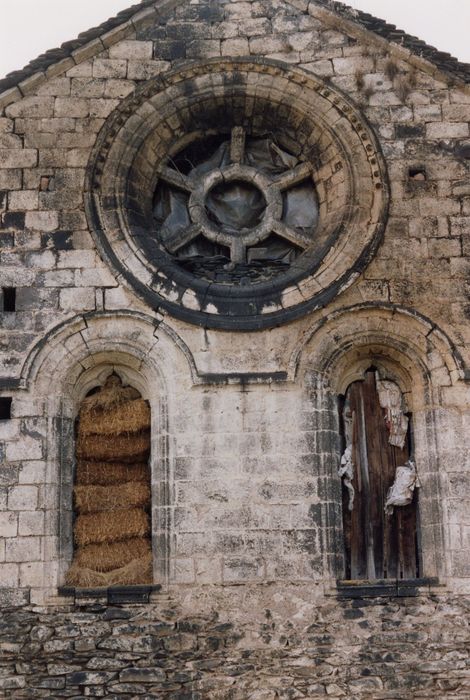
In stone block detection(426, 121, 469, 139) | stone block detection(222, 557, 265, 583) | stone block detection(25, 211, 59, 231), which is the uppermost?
stone block detection(426, 121, 469, 139)

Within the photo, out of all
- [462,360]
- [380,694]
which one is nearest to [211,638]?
[380,694]

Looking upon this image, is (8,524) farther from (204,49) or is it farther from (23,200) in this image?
(204,49)

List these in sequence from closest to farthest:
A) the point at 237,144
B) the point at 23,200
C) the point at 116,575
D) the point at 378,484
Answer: the point at 116,575 < the point at 378,484 < the point at 23,200 < the point at 237,144

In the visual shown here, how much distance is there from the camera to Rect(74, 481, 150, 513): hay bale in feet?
43.3

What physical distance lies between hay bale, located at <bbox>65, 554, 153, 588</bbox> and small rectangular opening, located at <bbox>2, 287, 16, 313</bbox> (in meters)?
2.71

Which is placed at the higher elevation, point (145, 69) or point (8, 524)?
point (145, 69)

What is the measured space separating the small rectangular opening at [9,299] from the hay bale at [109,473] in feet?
5.74

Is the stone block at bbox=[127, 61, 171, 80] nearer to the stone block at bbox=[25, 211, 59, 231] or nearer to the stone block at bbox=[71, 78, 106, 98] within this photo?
the stone block at bbox=[71, 78, 106, 98]

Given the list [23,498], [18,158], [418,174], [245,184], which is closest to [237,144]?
[245,184]

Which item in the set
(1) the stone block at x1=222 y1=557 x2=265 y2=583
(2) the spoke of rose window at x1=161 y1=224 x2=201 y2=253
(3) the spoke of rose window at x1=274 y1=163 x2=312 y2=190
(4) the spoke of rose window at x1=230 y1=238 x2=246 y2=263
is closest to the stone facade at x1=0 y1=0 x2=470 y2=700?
(1) the stone block at x1=222 y1=557 x2=265 y2=583

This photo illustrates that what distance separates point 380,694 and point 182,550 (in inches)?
92.7

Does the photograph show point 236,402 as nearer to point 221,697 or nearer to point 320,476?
point 320,476

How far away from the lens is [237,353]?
13.3 metres

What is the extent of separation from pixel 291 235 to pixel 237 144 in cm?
122
